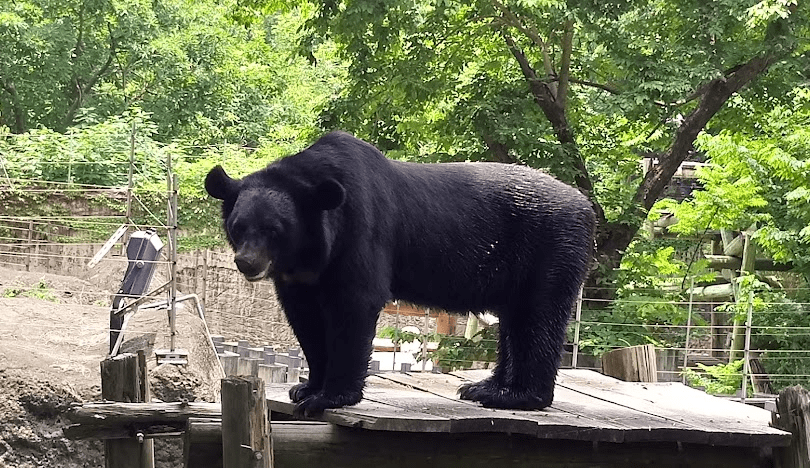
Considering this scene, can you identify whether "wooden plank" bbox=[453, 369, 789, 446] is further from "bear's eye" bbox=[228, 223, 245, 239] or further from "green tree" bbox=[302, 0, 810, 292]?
"green tree" bbox=[302, 0, 810, 292]

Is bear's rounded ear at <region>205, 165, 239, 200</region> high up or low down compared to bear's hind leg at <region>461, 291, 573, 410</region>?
up

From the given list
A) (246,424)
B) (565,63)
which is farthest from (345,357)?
(565,63)

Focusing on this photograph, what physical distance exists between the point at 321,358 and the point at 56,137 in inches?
579

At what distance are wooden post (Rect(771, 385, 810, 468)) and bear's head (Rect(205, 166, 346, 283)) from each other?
2224 millimetres

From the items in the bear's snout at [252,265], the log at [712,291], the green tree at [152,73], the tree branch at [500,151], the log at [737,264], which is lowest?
the bear's snout at [252,265]

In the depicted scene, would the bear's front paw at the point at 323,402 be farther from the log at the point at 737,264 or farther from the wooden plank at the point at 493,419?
the log at the point at 737,264

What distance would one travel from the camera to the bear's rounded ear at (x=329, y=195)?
425cm

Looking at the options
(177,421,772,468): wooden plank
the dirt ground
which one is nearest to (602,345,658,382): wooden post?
(177,421,772,468): wooden plank

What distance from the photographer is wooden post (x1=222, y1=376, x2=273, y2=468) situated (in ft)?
13.6

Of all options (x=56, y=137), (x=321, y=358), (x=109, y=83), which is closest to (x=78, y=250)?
(x=56, y=137)

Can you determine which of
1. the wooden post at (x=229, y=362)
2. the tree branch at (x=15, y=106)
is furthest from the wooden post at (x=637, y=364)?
the tree branch at (x=15, y=106)

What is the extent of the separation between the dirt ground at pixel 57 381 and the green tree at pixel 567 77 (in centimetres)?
374

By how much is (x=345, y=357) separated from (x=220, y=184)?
2.96ft

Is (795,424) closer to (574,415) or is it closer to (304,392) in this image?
(574,415)
